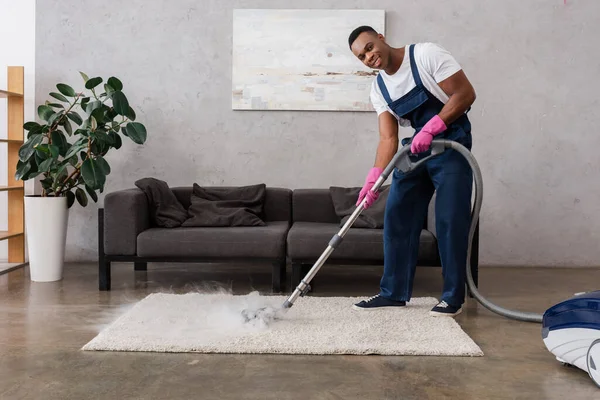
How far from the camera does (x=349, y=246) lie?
3.70 metres

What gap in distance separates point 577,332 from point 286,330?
44.0 inches

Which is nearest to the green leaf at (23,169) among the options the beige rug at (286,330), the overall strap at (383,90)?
the beige rug at (286,330)

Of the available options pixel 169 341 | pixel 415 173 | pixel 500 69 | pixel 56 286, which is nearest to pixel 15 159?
pixel 56 286

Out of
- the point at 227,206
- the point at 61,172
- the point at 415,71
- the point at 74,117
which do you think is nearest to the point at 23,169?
the point at 61,172

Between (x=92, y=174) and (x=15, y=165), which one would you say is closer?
(x=92, y=174)

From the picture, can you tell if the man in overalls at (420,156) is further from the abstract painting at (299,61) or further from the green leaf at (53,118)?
the green leaf at (53,118)

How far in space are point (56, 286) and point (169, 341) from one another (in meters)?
1.57

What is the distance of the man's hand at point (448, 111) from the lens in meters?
2.94

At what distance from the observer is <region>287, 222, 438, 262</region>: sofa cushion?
12.1 ft

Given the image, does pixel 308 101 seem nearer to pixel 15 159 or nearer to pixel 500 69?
pixel 500 69

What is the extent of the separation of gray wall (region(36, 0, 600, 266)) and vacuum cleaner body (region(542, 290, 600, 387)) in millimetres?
2555

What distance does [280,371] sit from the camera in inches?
91.4

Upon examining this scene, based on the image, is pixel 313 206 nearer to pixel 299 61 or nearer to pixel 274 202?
pixel 274 202

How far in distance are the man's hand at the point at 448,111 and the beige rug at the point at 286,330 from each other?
2.54ft
